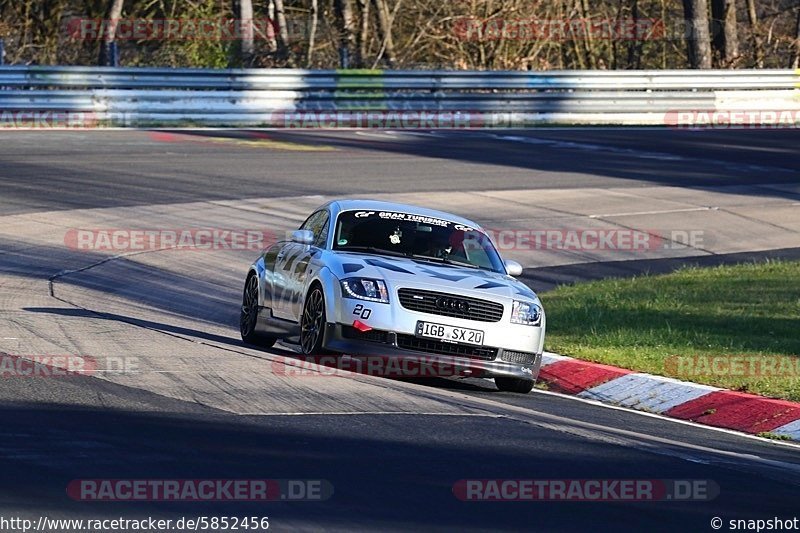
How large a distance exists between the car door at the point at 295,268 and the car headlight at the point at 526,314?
1.76 m

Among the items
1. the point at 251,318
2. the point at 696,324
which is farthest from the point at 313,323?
the point at 696,324

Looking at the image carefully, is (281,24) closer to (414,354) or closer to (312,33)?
(312,33)

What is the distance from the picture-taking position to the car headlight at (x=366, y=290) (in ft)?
34.7

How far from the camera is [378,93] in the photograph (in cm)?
3170

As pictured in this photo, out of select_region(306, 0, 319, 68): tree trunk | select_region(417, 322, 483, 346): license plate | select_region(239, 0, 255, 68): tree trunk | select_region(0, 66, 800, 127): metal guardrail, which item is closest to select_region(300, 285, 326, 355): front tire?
select_region(417, 322, 483, 346): license plate

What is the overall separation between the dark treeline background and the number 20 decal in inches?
1002

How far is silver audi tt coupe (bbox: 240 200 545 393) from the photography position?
10531 mm

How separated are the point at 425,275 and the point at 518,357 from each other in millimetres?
958

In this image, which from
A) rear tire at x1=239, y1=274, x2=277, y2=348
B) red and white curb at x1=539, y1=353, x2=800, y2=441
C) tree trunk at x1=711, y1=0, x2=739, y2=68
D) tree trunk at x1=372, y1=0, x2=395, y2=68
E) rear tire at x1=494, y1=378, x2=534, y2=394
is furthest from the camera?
tree trunk at x1=711, y1=0, x2=739, y2=68

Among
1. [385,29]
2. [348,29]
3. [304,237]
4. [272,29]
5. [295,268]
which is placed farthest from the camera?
[385,29]

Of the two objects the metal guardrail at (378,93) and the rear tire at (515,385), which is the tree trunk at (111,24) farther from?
the rear tire at (515,385)

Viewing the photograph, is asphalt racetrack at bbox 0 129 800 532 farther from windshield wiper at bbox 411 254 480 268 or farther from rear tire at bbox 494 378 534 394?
windshield wiper at bbox 411 254 480 268

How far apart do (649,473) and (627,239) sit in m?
13.7

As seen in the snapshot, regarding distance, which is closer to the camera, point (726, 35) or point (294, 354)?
point (294, 354)
